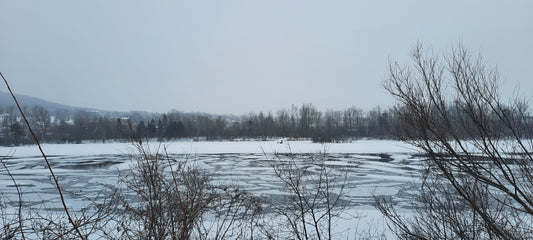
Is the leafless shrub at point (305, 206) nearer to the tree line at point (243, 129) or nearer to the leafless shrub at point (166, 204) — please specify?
the leafless shrub at point (166, 204)

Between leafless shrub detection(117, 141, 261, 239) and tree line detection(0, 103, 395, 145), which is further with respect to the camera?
tree line detection(0, 103, 395, 145)

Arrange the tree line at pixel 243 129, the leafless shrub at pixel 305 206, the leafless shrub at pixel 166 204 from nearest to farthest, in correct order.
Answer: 1. the leafless shrub at pixel 166 204
2. the leafless shrub at pixel 305 206
3. the tree line at pixel 243 129

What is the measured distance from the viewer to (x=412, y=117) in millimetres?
3707

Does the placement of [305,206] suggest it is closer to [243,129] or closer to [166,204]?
[166,204]

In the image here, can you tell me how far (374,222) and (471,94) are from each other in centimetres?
592

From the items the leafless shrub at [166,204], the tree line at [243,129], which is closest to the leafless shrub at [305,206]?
the leafless shrub at [166,204]

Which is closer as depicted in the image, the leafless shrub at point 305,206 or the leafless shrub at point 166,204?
the leafless shrub at point 166,204

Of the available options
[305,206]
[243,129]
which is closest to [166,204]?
[305,206]

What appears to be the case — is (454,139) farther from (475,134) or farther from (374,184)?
(374,184)

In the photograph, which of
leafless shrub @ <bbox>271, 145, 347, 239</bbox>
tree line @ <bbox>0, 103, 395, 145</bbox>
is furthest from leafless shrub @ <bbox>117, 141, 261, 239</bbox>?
tree line @ <bbox>0, 103, 395, 145</bbox>

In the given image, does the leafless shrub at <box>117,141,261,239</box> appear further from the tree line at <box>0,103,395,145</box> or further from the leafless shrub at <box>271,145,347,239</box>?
the tree line at <box>0,103,395,145</box>

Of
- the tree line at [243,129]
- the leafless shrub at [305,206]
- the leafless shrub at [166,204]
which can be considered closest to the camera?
the leafless shrub at [166,204]

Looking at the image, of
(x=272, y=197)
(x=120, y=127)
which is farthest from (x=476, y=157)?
(x=272, y=197)

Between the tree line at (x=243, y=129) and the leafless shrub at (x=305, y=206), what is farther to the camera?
the tree line at (x=243, y=129)
